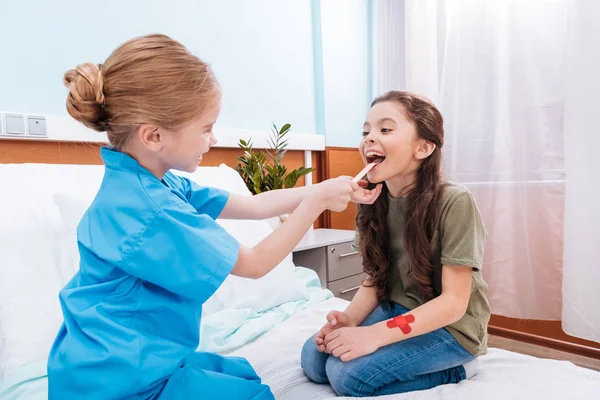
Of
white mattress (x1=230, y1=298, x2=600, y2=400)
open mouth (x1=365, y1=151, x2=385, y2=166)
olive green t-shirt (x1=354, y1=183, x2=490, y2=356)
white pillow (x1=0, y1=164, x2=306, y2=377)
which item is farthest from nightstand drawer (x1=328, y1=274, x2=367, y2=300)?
open mouth (x1=365, y1=151, x2=385, y2=166)

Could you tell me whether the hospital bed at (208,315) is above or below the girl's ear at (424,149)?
below

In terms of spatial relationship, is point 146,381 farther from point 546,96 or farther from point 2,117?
point 546,96

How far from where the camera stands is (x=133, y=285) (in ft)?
2.79

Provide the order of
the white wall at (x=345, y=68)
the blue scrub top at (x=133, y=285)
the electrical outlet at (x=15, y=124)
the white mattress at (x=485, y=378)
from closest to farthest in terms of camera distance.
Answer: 1. the blue scrub top at (x=133, y=285)
2. the white mattress at (x=485, y=378)
3. the electrical outlet at (x=15, y=124)
4. the white wall at (x=345, y=68)

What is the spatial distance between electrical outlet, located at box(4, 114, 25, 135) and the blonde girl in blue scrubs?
2.95 feet

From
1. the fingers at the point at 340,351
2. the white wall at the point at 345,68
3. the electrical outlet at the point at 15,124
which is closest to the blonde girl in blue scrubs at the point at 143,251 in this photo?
the fingers at the point at 340,351

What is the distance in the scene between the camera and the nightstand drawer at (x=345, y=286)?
7.37 feet

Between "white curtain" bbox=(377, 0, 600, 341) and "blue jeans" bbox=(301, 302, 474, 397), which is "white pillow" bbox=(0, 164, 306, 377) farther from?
"white curtain" bbox=(377, 0, 600, 341)

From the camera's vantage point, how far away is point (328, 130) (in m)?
2.86

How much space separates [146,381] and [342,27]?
263cm

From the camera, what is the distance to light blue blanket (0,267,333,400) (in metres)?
0.97

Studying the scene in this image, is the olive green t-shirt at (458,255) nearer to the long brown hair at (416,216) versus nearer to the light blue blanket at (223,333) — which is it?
the long brown hair at (416,216)

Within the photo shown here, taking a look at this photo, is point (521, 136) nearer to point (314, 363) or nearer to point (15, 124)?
point (314, 363)

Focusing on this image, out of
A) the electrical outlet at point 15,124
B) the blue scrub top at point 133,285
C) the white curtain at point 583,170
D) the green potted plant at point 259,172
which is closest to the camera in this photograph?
the blue scrub top at point 133,285
